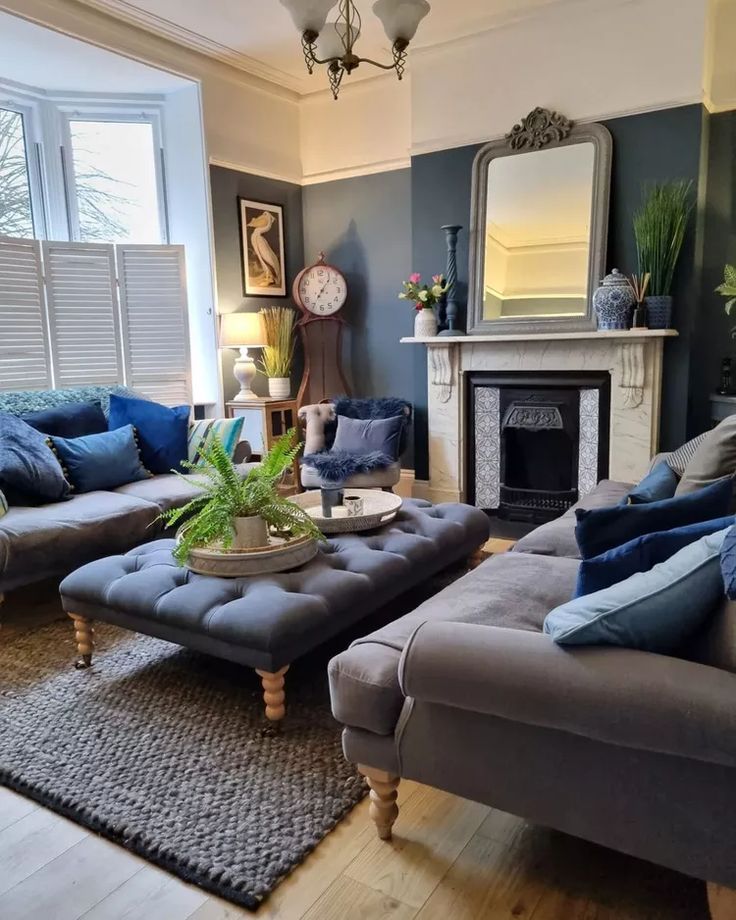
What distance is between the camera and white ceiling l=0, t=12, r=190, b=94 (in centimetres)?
380

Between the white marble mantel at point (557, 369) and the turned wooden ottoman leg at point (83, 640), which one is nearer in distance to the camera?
the turned wooden ottoman leg at point (83, 640)

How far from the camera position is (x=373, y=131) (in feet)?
16.9

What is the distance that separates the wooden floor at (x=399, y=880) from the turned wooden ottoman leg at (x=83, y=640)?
847 mm

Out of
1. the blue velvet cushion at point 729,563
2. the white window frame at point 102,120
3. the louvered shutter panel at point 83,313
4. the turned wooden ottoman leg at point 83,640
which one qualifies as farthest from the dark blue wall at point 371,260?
the blue velvet cushion at point 729,563

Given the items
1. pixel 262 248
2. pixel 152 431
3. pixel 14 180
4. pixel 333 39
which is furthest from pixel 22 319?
pixel 333 39

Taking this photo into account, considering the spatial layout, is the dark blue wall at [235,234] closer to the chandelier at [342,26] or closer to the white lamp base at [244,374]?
the white lamp base at [244,374]

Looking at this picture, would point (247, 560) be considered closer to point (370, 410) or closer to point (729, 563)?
point (729, 563)

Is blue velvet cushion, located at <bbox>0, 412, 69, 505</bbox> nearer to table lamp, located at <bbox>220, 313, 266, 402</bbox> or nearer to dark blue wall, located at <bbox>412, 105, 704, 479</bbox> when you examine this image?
table lamp, located at <bbox>220, 313, 266, 402</bbox>

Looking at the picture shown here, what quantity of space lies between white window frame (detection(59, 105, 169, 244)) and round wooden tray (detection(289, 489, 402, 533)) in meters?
2.74

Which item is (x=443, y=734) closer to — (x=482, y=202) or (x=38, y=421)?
(x=38, y=421)

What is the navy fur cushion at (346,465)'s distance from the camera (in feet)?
13.7

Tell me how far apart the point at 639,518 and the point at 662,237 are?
2.66 metres

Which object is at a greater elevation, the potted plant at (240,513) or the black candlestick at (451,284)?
the black candlestick at (451,284)

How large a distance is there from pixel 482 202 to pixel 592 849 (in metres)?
3.83
